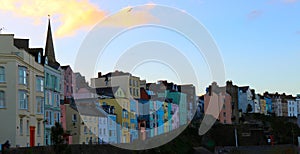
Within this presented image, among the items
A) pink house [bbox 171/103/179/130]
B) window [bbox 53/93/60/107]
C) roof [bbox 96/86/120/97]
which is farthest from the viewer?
pink house [bbox 171/103/179/130]

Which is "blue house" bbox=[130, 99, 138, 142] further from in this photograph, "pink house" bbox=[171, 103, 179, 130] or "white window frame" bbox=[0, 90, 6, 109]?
"white window frame" bbox=[0, 90, 6, 109]

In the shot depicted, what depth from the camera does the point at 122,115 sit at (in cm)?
9412

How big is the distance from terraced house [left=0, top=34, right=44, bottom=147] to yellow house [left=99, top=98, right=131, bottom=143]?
33673 millimetres

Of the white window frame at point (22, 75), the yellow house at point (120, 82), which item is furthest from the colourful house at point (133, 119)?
the white window frame at point (22, 75)

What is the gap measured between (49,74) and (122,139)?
28490 millimetres

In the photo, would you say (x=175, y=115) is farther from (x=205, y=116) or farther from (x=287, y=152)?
(x=287, y=152)

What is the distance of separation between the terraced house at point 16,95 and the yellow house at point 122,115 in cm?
3367

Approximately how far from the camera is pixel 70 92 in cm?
8525

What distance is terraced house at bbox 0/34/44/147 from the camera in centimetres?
5119

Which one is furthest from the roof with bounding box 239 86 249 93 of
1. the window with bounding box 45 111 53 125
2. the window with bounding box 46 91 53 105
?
the window with bounding box 45 111 53 125

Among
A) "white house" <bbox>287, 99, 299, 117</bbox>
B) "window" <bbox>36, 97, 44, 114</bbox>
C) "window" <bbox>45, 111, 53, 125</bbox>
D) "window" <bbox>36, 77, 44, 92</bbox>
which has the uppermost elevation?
"window" <bbox>36, 77, 44, 92</bbox>

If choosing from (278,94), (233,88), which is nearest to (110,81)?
(233,88)

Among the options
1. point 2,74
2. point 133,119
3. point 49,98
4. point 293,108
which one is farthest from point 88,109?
point 293,108

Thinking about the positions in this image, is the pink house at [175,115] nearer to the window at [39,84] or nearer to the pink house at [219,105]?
the pink house at [219,105]
